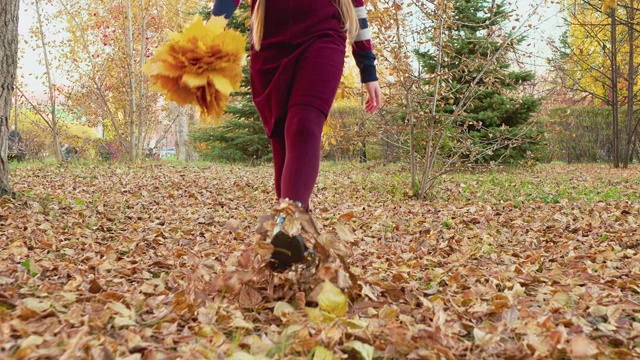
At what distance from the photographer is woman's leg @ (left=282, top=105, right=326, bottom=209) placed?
83.4 inches

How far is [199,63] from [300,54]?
41cm

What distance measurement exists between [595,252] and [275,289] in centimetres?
206

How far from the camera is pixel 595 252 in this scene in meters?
3.18

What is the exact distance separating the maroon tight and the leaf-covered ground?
205 mm

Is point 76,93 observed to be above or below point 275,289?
above

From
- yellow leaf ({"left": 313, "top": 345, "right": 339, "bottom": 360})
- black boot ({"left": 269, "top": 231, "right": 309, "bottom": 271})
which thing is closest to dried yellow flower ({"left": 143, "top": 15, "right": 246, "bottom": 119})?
black boot ({"left": 269, "top": 231, "right": 309, "bottom": 271})

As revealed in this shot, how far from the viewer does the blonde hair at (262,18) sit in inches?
89.3

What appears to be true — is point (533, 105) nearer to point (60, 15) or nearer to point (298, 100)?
→ point (298, 100)

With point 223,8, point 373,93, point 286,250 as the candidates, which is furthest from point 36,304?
point 373,93

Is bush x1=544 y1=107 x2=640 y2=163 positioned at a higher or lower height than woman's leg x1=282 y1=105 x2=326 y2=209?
higher

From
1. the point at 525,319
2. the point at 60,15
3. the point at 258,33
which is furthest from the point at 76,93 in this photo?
the point at 525,319

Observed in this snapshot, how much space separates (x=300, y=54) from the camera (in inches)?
87.1

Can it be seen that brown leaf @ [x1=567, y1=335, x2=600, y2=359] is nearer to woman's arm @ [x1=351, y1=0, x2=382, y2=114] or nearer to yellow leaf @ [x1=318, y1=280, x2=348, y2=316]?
yellow leaf @ [x1=318, y1=280, x2=348, y2=316]

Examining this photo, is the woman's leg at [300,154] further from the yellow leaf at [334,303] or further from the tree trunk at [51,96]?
the tree trunk at [51,96]
